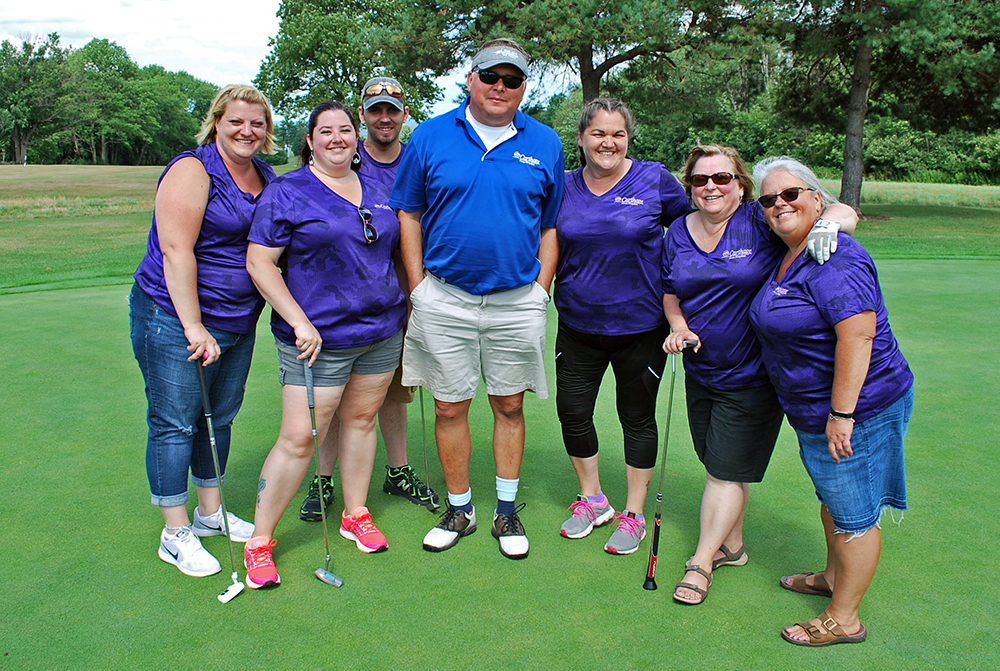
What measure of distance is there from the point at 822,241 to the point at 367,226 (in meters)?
1.48

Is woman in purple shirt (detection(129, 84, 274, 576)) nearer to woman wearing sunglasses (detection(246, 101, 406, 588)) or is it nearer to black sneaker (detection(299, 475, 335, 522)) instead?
woman wearing sunglasses (detection(246, 101, 406, 588))

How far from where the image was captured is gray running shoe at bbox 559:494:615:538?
10.0 ft

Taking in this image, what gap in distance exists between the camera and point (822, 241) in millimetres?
2236

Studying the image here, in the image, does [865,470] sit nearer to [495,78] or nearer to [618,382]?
[618,382]

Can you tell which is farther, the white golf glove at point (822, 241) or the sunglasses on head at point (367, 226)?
the sunglasses on head at point (367, 226)

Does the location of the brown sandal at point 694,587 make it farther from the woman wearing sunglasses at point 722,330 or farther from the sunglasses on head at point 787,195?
the sunglasses on head at point 787,195

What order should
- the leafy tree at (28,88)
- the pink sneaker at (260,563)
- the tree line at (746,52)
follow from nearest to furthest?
the pink sneaker at (260,563) → the tree line at (746,52) → the leafy tree at (28,88)

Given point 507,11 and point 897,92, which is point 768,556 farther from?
point 897,92

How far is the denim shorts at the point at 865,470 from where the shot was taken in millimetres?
2305

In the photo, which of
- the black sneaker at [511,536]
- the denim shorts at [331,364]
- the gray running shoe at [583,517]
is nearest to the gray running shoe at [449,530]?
the black sneaker at [511,536]

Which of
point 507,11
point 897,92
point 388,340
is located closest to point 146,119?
point 507,11

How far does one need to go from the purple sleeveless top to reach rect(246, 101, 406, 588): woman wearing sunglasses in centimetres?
9

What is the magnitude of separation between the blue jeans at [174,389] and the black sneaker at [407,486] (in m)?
0.80

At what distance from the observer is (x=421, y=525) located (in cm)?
317
